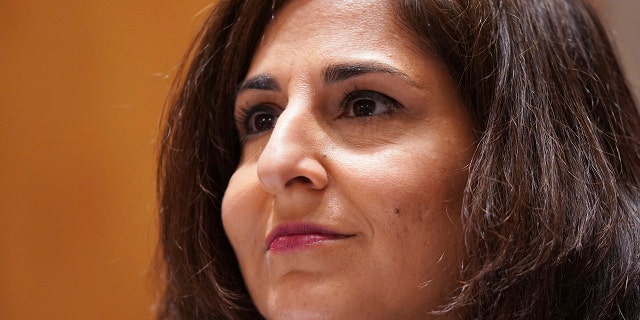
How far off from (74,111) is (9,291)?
365 millimetres

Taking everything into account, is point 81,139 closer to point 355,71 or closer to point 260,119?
point 260,119

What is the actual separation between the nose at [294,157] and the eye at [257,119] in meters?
0.13

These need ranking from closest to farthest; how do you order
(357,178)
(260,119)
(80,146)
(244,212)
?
(357,178)
(244,212)
(260,119)
(80,146)

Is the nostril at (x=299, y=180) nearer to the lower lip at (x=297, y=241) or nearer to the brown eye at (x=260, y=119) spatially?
the lower lip at (x=297, y=241)

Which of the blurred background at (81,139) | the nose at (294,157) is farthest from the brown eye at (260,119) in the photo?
the blurred background at (81,139)

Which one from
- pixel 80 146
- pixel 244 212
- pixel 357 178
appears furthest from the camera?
pixel 80 146

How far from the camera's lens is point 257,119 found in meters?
1.29

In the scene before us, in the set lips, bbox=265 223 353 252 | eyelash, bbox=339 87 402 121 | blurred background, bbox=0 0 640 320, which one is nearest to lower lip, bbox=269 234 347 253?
lips, bbox=265 223 353 252

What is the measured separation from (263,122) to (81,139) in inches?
23.1

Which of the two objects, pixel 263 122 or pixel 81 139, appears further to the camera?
pixel 81 139

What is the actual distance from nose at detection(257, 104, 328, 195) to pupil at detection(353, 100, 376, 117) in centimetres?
6

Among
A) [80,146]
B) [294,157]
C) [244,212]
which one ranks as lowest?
[80,146]

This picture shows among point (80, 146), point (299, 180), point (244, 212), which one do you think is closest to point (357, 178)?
point (299, 180)

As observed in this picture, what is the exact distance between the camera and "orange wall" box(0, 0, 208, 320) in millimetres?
1694
